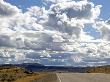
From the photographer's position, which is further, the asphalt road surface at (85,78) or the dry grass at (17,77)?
the dry grass at (17,77)

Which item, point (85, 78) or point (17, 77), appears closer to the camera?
point (85, 78)

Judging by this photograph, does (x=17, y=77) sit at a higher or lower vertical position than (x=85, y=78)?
lower

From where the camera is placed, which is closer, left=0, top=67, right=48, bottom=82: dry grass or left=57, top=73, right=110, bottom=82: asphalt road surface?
left=57, top=73, right=110, bottom=82: asphalt road surface
